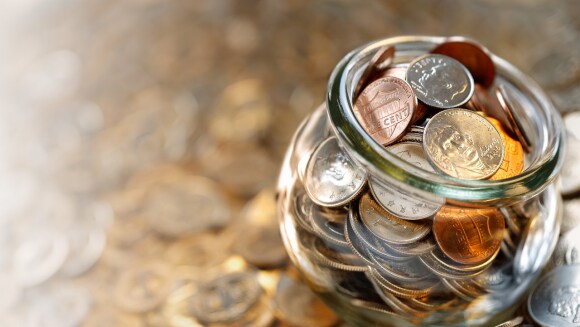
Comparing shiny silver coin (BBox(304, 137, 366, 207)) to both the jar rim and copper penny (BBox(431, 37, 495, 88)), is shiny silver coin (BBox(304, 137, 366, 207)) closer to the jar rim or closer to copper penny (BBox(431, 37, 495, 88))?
the jar rim

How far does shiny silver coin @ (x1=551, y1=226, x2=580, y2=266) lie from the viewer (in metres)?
0.73

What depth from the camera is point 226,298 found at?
76 cm

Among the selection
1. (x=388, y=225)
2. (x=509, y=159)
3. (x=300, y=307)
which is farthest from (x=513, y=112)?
(x=300, y=307)

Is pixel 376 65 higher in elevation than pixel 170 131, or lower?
higher

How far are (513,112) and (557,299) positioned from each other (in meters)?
0.20

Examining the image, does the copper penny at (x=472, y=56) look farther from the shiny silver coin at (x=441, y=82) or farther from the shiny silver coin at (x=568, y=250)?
the shiny silver coin at (x=568, y=250)

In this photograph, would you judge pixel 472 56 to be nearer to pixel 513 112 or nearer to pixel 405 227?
pixel 513 112

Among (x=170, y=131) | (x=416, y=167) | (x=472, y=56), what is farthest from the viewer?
(x=170, y=131)

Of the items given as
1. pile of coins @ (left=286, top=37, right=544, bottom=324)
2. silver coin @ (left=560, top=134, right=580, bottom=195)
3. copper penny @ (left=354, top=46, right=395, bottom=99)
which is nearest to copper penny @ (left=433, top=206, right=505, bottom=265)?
pile of coins @ (left=286, top=37, right=544, bottom=324)

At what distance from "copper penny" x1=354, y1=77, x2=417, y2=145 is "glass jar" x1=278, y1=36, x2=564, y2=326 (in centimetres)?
2

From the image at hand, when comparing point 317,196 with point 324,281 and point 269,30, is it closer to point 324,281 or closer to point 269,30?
point 324,281

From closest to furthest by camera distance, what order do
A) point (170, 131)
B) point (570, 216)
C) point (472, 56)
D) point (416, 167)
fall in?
point (416, 167), point (472, 56), point (570, 216), point (170, 131)

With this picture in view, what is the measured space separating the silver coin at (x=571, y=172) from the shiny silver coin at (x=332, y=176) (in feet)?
1.00

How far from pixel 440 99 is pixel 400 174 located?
0.10m
